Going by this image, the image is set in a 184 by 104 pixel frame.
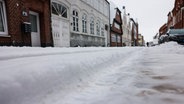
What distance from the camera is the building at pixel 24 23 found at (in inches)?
243

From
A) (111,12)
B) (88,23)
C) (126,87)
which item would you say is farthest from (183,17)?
(126,87)

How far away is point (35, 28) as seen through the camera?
322 inches

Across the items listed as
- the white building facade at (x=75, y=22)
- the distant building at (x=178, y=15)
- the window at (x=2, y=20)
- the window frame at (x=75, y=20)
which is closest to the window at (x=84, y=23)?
the white building facade at (x=75, y=22)

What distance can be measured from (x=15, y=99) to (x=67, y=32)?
981 centimetres

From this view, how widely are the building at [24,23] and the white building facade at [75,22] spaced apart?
95 centimetres

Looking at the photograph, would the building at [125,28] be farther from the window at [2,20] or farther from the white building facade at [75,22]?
the window at [2,20]

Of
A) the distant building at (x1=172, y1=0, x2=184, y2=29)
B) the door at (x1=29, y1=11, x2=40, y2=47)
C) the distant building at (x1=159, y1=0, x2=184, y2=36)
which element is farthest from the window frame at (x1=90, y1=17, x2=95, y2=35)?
the distant building at (x1=172, y1=0, x2=184, y2=29)

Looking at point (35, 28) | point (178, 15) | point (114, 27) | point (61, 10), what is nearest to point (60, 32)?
point (61, 10)

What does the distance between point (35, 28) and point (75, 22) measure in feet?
13.0

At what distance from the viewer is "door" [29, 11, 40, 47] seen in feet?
25.9

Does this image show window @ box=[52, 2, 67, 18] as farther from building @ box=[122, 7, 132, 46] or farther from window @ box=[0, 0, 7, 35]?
building @ box=[122, 7, 132, 46]

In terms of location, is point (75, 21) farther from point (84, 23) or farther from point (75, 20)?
point (84, 23)

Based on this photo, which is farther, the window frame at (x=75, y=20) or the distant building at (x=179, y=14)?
the distant building at (x=179, y=14)

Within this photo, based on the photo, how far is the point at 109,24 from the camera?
21516 millimetres
